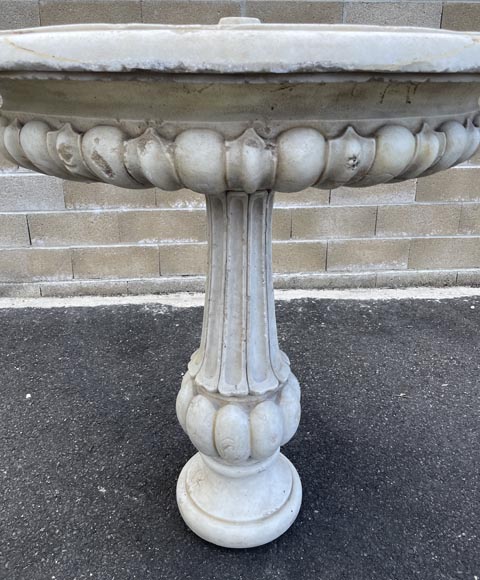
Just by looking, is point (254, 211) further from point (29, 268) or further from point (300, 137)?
point (29, 268)

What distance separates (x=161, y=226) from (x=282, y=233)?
585 millimetres

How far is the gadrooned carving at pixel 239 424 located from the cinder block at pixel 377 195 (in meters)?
1.47

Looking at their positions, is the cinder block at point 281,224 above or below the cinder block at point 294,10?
below

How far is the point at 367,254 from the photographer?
264 cm

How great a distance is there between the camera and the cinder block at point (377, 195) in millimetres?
2490

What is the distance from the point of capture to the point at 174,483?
1.48 metres

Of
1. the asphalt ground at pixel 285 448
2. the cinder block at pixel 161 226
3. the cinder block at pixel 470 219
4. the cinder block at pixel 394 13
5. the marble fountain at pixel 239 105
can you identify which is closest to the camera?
the marble fountain at pixel 239 105

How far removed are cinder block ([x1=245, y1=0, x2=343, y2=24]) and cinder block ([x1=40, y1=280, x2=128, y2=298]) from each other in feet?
4.47

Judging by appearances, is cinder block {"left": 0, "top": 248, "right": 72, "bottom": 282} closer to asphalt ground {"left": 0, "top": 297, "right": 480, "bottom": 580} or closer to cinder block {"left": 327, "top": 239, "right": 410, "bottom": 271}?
asphalt ground {"left": 0, "top": 297, "right": 480, "bottom": 580}

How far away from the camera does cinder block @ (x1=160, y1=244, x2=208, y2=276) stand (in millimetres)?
2545

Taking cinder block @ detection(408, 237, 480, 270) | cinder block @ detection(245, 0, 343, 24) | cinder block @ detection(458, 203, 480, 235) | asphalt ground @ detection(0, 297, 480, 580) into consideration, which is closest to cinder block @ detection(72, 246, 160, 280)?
asphalt ground @ detection(0, 297, 480, 580)

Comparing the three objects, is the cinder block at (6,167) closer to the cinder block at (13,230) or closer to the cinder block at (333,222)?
the cinder block at (13,230)

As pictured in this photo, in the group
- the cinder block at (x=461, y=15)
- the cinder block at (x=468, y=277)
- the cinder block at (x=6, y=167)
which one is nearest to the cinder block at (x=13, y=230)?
the cinder block at (x=6, y=167)

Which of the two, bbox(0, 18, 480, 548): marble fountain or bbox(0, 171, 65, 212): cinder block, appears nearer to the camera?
bbox(0, 18, 480, 548): marble fountain
